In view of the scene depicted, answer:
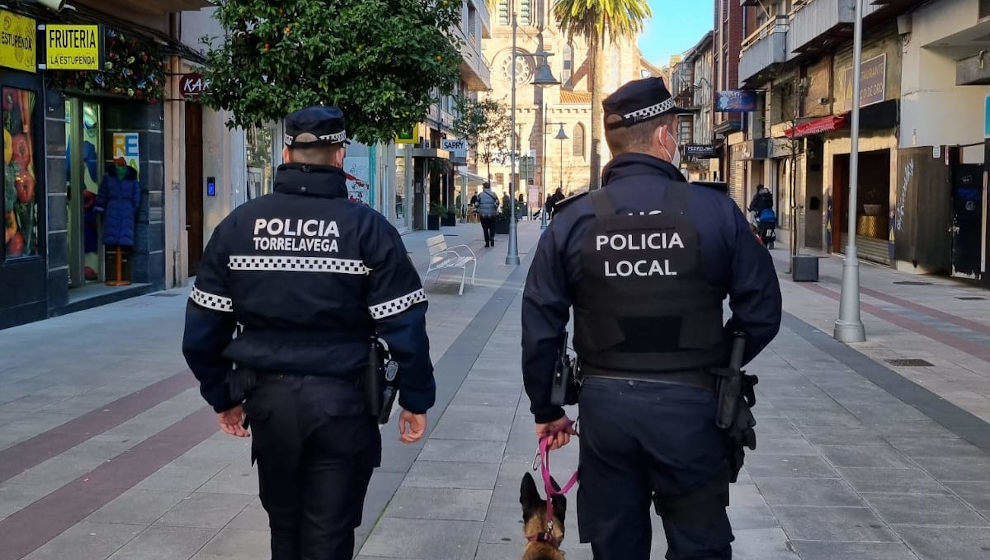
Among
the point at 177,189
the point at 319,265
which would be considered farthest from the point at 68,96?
the point at 319,265

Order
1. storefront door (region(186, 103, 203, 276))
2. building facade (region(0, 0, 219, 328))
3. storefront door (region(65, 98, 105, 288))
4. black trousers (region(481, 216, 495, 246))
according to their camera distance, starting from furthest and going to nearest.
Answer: black trousers (region(481, 216, 495, 246)) → storefront door (region(186, 103, 203, 276)) → storefront door (region(65, 98, 105, 288)) → building facade (region(0, 0, 219, 328))

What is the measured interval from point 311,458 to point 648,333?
45.4 inches

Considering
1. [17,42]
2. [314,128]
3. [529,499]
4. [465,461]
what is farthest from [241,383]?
[17,42]

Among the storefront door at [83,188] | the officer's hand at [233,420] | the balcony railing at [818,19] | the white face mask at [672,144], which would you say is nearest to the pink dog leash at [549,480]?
the white face mask at [672,144]

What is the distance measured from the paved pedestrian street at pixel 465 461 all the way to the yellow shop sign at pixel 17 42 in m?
2.97

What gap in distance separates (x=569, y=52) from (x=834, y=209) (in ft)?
270

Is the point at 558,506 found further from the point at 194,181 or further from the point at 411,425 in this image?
the point at 194,181

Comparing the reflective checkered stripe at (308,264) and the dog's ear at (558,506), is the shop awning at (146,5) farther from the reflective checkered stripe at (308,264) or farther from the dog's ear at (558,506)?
the dog's ear at (558,506)

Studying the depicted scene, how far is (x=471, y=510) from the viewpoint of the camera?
549 centimetres

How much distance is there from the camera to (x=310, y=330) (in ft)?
11.7

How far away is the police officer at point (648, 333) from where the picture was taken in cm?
332

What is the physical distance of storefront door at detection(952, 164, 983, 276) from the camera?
19219 millimetres

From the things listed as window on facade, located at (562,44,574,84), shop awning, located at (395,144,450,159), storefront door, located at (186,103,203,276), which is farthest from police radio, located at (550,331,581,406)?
window on facade, located at (562,44,574,84)

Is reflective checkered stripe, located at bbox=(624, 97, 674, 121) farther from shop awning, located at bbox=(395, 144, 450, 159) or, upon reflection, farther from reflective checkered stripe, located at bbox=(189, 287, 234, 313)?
shop awning, located at bbox=(395, 144, 450, 159)
